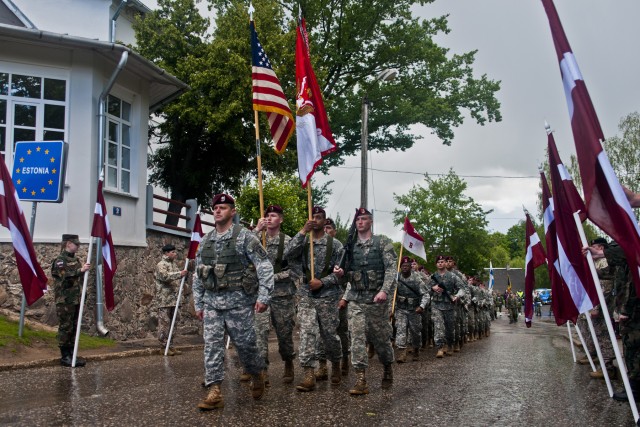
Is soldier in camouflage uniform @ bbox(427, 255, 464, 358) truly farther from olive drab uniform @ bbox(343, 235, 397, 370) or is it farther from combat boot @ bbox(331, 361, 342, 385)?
olive drab uniform @ bbox(343, 235, 397, 370)

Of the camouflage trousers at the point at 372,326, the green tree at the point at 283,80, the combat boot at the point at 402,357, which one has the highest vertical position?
the green tree at the point at 283,80

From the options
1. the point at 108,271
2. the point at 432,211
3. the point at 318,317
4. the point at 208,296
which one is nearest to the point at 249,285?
the point at 208,296

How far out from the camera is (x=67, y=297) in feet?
33.8

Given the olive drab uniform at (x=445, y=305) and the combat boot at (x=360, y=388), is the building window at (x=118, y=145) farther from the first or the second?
the combat boot at (x=360, y=388)

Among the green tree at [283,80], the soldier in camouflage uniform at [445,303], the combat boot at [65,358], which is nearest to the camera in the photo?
the combat boot at [65,358]

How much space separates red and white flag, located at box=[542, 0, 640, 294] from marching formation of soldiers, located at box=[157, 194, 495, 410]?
2802 millimetres

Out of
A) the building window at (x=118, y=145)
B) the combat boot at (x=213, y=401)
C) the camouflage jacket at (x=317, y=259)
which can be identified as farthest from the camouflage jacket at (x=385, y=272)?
the building window at (x=118, y=145)

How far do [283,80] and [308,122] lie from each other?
12.1m

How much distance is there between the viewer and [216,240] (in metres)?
7.03

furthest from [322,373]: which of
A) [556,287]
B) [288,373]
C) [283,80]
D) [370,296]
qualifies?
[283,80]

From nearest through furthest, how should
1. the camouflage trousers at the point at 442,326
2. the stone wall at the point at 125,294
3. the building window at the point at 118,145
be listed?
the stone wall at the point at 125,294
the camouflage trousers at the point at 442,326
the building window at the point at 118,145

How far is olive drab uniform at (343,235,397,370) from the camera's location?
7.85m

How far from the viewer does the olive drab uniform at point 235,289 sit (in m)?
6.78

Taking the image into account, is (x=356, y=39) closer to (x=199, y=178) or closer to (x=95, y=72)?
(x=199, y=178)
